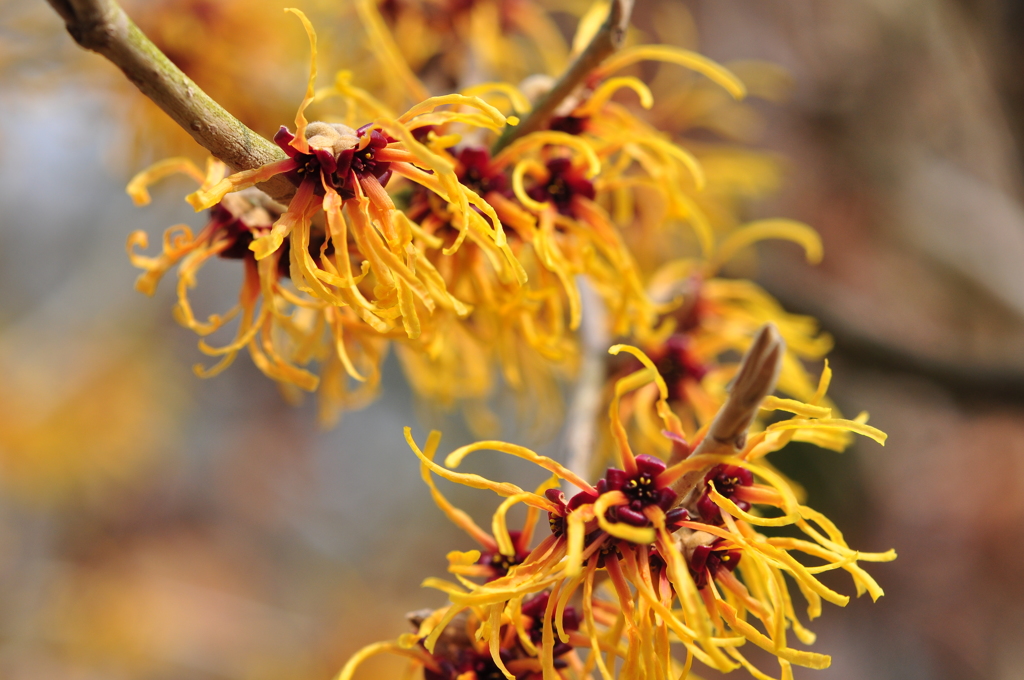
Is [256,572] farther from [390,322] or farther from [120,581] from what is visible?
[390,322]

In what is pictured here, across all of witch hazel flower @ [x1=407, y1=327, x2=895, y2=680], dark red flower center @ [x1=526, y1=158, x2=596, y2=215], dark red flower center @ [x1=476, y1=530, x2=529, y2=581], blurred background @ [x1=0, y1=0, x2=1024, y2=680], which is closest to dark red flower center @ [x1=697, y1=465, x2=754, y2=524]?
witch hazel flower @ [x1=407, y1=327, x2=895, y2=680]

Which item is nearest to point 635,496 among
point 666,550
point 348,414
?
point 666,550

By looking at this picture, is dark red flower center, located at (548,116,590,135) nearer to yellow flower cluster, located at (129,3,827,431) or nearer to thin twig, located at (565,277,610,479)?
yellow flower cluster, located at (129,3,827,431)

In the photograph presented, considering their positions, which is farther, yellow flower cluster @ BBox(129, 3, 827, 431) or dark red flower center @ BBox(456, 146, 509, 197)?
dark red flower center @ BBox(456, 146, 509, 197)

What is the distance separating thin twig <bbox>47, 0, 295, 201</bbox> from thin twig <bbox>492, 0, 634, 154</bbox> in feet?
0.66

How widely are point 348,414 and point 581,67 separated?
246cm

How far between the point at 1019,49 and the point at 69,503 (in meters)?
2.97

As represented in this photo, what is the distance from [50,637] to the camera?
86.0 inches

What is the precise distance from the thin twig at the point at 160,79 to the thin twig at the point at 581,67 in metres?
0.20

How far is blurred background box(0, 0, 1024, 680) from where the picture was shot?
1.13 meters

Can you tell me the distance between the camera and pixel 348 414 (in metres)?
2.80

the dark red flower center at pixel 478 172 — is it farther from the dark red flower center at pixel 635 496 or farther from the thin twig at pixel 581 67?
the dark red flower center at pixel 635 496

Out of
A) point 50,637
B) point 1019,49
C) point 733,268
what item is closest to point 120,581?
point 50,637

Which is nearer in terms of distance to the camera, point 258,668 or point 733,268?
point 733,268
